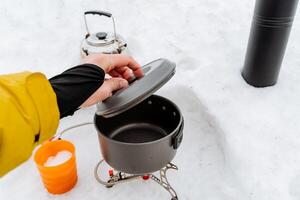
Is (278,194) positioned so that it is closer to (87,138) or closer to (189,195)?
(189,195)

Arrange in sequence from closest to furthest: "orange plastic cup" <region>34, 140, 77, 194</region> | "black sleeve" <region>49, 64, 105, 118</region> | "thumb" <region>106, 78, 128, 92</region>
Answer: "black sleeve" <region>49, 64, 105, 118</region> < "thumb" <region>106, 78, 128, 92</region> < "orange plastic cup" <region>34, 140, 77, 194</region>

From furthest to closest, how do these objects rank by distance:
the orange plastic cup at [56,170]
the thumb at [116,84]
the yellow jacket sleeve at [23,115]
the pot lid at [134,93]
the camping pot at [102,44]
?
the camping pot at [102,44] → the orange plastic cup at [56,170] → the thumb at [116,84] → the pot lid at [134,93] → the yellow jacket sleeve at [23,115]

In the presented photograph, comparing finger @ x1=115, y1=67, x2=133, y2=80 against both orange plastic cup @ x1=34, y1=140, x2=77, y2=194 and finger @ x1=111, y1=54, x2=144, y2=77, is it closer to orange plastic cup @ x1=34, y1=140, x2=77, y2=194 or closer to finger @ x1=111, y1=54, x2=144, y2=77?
finger @ x1=111, y1=54, x2=144, y2=77

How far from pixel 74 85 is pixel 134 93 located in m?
0.24

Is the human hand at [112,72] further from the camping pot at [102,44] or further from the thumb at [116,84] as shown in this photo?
the camping pot at [102,44]

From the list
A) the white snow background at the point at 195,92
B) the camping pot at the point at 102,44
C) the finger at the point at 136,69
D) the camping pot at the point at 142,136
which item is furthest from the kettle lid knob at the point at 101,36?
the finger at the point at 136,69

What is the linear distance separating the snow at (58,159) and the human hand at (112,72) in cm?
56

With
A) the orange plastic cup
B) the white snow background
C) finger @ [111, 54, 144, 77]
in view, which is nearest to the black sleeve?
finger @ [111, 54, 144, 77]

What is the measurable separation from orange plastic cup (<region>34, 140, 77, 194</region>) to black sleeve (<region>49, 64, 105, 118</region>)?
607 millimetres

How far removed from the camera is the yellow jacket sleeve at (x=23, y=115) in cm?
64

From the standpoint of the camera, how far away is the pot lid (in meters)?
1.00

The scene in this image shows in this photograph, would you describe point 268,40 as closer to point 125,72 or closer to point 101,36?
point 125,72

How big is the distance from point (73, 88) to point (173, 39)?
1713 mm

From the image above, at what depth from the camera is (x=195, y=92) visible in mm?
1878
